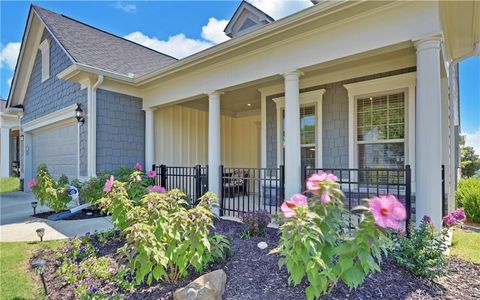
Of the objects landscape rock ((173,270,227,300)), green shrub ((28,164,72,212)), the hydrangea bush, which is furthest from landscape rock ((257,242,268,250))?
green shrub ((28,164,72,212))

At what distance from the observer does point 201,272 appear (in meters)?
2.96

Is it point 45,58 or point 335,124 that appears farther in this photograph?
point 45,58

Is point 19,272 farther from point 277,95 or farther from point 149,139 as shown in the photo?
point 277,95

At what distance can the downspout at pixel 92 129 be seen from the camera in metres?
6.91

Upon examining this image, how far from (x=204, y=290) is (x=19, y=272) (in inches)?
111

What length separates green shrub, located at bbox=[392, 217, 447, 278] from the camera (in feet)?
9.15

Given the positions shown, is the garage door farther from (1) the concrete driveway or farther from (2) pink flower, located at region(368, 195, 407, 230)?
(2) pink flower, located at region(368, 195, 407, 230)

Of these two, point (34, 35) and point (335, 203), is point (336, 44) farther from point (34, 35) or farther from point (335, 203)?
point (34, 35)

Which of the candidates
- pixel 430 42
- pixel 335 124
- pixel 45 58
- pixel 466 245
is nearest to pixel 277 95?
pixel 335 124

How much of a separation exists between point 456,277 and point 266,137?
485 cm

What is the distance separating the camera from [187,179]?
6.94m

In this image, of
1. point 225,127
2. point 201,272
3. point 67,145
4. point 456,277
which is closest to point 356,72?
point 456,277

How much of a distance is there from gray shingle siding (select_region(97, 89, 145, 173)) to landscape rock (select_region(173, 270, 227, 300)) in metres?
5.57

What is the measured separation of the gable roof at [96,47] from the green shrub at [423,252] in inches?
289
